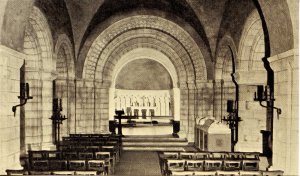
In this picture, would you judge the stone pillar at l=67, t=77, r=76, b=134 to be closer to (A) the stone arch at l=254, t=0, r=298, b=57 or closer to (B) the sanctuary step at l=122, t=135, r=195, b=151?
(B) the sanctuary step at l=122, t=135, r=195, b=151

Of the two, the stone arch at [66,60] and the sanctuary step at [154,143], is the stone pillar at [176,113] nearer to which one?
the sanctuary step at [154,143]

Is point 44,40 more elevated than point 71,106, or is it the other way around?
point 44,40

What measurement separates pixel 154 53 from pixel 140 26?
5241 mm

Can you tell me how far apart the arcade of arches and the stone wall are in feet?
0.06

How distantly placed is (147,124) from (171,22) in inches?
313

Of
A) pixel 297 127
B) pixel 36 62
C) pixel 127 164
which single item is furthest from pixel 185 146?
pixel 297 127

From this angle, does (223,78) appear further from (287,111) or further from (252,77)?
(287,111)

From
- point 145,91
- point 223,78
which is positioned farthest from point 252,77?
point 145,91

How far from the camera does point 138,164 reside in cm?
1027

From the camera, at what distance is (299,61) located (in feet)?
19.9

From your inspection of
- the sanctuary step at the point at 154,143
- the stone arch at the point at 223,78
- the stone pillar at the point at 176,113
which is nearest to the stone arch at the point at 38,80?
the sanctuary step at the point at 154,143

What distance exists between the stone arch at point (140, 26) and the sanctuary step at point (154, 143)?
9.55ft

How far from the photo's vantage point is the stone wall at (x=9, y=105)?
253 inches

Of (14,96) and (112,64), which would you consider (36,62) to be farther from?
(112,64)
